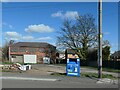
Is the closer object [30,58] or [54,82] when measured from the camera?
[54,82]

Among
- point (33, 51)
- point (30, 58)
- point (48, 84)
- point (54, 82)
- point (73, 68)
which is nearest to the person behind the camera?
point (48, 84)

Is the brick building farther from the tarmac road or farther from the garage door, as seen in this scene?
the tarmac road

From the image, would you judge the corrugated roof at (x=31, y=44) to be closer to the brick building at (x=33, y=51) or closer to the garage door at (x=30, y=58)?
the brick building at (x=33, y=51)

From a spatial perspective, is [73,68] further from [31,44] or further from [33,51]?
[31,44]

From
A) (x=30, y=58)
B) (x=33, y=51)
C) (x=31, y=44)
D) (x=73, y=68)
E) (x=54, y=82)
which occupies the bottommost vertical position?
(x=54, y=82)

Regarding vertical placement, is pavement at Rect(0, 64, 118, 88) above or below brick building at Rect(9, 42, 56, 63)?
below

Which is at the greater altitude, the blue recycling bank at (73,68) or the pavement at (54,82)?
the blue recycling bank at (73,68)

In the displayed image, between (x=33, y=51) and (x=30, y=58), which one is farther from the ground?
(x=33, y=51)

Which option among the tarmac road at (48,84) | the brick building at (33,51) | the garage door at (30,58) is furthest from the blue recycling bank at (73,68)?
the brick building at (33,51)

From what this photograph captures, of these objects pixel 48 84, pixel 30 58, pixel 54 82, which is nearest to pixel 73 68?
pixel 54 82

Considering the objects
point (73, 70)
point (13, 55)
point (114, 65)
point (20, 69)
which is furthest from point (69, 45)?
point (73, 70)

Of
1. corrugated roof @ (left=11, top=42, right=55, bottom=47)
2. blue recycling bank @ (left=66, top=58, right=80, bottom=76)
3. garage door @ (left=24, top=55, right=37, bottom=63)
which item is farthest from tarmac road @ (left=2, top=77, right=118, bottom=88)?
corrugated roof @ (left=11, top=42, right=55, bottom=47)

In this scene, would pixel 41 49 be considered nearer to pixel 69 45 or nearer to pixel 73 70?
pixel 69 45

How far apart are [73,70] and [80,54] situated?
Answer: 48307 millimetres
